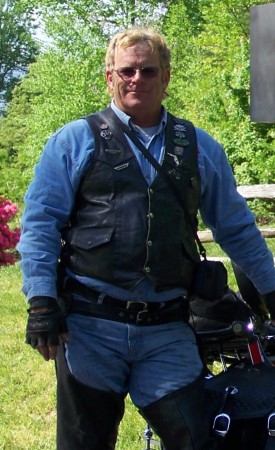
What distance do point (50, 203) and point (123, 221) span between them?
0.26m

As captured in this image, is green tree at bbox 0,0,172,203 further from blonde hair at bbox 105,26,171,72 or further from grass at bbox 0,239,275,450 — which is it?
blonde hair at bbox 105,26,171,72

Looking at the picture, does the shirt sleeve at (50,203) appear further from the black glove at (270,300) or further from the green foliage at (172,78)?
the green foliage at (172,78)

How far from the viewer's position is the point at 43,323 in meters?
2.93

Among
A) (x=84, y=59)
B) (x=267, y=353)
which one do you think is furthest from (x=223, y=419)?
(x=84, y=59)

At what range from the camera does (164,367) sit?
3064 millimetres

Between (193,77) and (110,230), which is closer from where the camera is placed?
(110,230)

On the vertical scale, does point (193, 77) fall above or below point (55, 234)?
below

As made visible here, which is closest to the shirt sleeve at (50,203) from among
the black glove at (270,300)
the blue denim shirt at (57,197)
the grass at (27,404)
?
the blue denim shirt at (57,197)

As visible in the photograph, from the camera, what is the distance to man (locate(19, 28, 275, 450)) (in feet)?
9.88

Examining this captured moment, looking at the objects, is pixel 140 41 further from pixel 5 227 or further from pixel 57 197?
pixel 5 227

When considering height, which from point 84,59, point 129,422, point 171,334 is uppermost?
point 171,334

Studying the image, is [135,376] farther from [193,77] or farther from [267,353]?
[193,77]

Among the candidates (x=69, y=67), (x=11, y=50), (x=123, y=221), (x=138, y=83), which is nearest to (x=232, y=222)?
(x=123, y=221)

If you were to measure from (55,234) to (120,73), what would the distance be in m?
0.62
